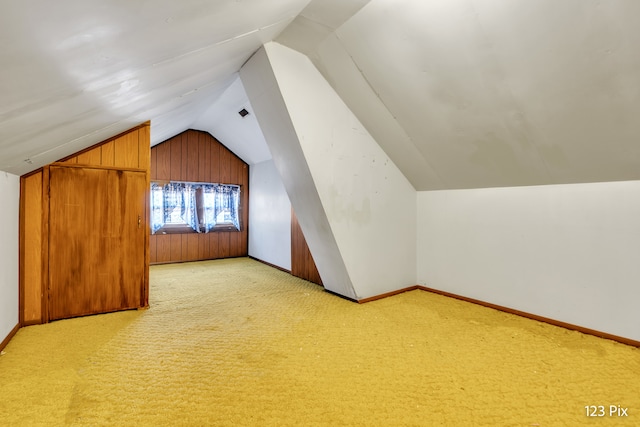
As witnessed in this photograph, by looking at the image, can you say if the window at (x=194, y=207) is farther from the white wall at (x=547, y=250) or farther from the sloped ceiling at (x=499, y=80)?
the white wall at (x=547, y=250)

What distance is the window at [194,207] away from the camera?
5.70m

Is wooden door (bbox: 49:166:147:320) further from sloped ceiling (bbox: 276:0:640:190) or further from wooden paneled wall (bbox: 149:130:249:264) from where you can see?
wooden paneled wall (bbox: 149:130:249:264)

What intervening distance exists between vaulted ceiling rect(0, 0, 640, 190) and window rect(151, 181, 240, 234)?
10.7 feet

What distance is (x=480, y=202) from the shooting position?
11.1 feet

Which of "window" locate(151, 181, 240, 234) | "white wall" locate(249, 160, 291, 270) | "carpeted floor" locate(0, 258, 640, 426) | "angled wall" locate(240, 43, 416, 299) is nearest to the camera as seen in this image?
"carpeted floor" locate(0, 258, 640, 426)

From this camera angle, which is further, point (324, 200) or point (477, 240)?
point (477, 240)

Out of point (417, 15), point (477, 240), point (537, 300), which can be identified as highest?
point (417, 15)

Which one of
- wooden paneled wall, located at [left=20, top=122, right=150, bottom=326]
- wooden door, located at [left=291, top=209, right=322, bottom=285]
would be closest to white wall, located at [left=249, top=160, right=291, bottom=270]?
wooden door, located at [left=291, top=209, right=322, bottom=285]

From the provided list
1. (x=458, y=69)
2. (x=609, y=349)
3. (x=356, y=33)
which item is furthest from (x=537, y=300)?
(x=356, y=33)

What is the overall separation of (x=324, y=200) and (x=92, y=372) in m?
2.24

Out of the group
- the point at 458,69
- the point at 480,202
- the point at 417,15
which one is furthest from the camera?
the point at 480,202

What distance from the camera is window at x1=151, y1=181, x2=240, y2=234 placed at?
5.70 metres

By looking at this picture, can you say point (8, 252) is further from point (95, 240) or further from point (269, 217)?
point (269, 217)

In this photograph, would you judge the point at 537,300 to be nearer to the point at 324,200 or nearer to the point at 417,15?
the point at 324,200
